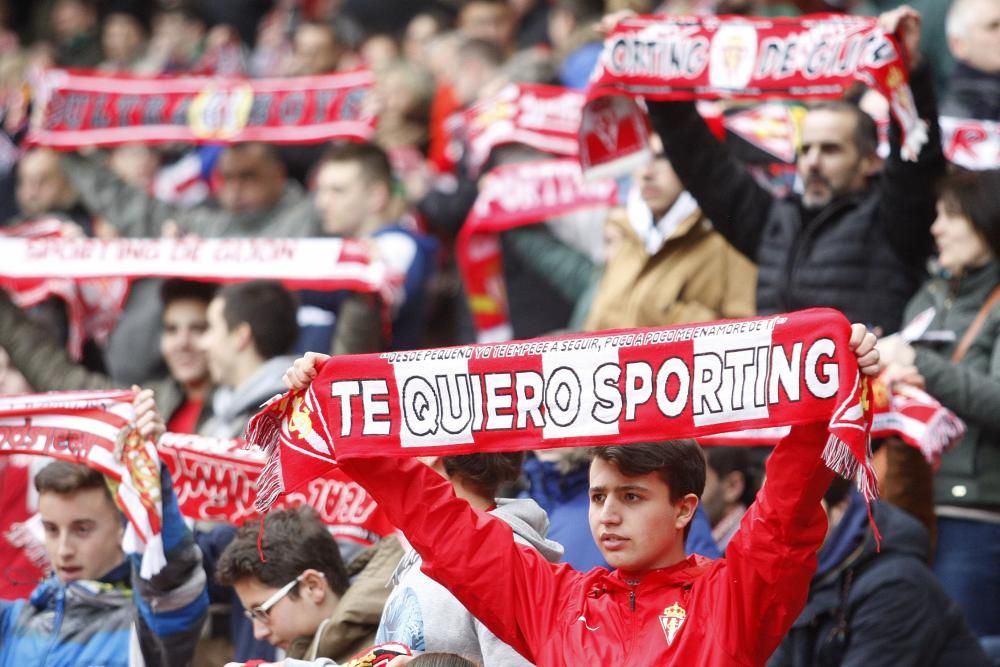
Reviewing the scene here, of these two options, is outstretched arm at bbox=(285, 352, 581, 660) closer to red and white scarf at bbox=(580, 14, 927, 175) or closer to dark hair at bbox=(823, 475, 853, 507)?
dark hair at bbox=(823, 475, 853, 507)

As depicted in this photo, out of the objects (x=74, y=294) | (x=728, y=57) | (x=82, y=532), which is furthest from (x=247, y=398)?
(x=728, y=57)

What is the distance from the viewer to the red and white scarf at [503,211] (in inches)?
341

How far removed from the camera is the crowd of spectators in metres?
5.32

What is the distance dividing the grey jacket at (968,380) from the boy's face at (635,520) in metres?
1.84

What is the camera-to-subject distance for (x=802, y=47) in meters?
6.39

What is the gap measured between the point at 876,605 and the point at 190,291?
3.52m

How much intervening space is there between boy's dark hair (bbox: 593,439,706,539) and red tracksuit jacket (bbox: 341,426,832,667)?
0.60 feet

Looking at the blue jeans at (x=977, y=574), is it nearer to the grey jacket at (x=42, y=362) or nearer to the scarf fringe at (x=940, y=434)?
the scarf fringe at (x=940, y=434)

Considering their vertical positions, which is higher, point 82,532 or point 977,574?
point 82,532

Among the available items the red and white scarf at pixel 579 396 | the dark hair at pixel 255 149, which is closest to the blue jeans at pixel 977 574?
the red and white scarf at pixel 579 396

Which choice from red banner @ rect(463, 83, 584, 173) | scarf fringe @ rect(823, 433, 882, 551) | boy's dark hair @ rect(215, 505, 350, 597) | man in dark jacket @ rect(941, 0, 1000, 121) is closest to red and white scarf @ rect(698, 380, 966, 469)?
Answer: boy's dark hair @ rect(215, 505, 350, 597)

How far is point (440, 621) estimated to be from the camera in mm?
4496

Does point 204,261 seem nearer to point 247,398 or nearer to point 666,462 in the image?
point 247,398

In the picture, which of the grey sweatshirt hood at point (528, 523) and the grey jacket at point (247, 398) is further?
the grey jacket at point (247, 398)
